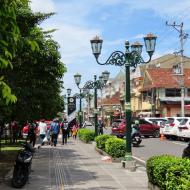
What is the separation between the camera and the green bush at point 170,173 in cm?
961

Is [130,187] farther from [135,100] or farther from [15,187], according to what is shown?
[135,100]

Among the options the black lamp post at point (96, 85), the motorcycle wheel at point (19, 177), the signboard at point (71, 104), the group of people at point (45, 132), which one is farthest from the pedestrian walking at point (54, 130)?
the signboard at point (71, 104)

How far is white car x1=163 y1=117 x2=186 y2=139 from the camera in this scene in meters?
40.3

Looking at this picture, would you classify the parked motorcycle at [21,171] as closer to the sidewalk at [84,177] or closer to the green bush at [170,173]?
the sidewalk at [84,177]

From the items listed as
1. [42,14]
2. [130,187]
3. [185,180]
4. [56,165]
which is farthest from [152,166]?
[56,165]

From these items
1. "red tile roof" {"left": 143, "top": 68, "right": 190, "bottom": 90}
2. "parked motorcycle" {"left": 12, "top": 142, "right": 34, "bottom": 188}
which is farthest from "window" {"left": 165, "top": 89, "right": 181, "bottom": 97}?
"parked motorcycle" {"left": 12, "top": 142, "right": 34, "bottom": 188}

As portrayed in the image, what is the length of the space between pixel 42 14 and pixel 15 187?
6085 millimetres

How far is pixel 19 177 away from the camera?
44.4ft

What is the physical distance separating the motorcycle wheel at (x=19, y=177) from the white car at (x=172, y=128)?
2718 centimetres

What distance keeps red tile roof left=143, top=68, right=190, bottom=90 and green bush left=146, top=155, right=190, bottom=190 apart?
70.0m

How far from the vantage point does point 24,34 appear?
50.9 feet

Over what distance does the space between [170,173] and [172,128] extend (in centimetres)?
3112

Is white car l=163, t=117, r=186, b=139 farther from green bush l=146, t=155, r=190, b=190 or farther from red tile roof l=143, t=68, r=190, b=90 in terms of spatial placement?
red tile roof l=143, t=68, r=190, b=90

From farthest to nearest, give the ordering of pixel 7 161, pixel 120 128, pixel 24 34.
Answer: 1. pixel 120 128
2. pixel 7 161
3. pixel 24 34
